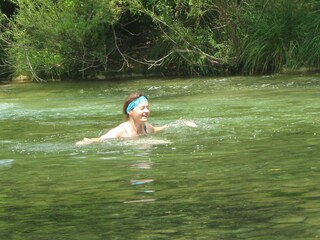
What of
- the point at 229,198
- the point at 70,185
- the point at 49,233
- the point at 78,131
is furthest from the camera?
the point at 78,131

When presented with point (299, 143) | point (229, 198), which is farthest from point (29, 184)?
point (299, 143)

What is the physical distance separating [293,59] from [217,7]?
266cm

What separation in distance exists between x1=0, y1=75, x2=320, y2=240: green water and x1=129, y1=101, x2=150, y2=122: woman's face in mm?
417

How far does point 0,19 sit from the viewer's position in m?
25.9

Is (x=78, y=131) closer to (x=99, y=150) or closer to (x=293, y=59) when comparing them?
(x=99, y=150)

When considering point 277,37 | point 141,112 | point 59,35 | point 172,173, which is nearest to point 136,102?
point 141,112

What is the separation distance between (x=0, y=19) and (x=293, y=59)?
8460 mm

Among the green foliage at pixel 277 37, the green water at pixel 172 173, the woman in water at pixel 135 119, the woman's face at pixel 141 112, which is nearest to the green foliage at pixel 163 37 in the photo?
the green foliage at pixel 277 37

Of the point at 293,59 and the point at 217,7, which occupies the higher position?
the point at 217,7

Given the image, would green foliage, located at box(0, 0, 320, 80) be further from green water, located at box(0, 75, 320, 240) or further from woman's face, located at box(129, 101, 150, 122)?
woman's face, located at box(129, 101, 150, 122)

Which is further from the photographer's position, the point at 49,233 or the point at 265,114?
the point at 265,114

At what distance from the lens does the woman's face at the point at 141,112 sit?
12469 millimetres

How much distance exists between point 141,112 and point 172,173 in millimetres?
3779

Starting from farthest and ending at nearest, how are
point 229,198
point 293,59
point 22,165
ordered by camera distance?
point 293,59, point 22,165, point 229,198
